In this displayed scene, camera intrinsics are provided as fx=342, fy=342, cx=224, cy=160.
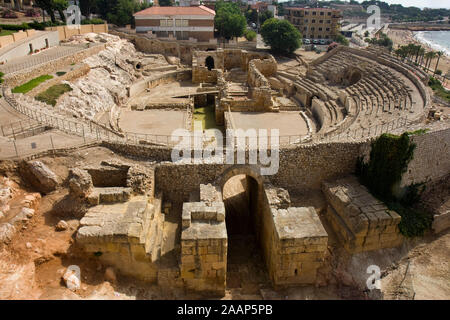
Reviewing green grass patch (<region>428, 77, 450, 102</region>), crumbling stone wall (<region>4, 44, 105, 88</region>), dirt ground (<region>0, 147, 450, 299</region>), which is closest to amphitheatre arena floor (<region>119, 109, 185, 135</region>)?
crumbling stone wall (<region>4, 44, 105, 88</region>)

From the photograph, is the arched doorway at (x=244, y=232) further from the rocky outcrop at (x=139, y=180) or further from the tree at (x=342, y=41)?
the tree at (x=342, y=41)

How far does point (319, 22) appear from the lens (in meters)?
73.2

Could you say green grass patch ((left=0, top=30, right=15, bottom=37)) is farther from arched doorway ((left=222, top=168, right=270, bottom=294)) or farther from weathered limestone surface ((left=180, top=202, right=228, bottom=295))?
weathered limestone surface ((left=180, top=202, right=228, bottom=295))

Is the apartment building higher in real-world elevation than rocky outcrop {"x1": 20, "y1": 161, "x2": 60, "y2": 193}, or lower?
higher

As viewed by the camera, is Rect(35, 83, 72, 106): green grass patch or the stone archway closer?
the stone archway

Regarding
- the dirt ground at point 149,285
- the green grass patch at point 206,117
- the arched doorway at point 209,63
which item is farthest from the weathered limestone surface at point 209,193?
the arched doorway at point 209,63

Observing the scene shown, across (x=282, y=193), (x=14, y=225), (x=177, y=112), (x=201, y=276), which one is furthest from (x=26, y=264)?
(x=177, y=112)

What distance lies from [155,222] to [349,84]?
25.9 meters

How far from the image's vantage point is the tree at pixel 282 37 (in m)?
46.5

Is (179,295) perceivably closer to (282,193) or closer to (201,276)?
(201,276)

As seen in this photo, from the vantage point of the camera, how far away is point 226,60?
43.5m

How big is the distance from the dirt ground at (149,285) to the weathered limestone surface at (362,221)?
397 mm

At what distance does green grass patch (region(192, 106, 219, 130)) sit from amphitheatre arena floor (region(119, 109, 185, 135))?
200cm

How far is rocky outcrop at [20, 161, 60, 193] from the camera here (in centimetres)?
1390
